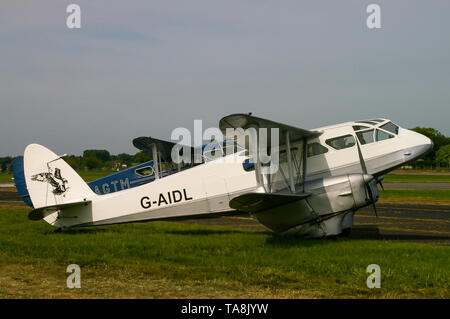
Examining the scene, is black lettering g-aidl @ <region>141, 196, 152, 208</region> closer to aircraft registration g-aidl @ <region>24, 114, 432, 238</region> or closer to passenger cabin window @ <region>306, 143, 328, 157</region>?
aircraft registration g-aidl @ <region>24, 114, 432, 238</region>

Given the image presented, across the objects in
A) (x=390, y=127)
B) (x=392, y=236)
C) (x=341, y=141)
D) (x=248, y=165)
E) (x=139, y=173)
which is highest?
(x=390, y=127)

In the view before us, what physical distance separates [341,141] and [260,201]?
10.3 ft

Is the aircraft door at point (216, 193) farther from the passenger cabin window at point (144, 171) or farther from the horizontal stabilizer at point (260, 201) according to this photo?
the passenger cabin window at point (144, 171)

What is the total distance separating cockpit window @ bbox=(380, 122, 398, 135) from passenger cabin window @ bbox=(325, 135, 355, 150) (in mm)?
986

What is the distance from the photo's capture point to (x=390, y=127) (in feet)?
41.7

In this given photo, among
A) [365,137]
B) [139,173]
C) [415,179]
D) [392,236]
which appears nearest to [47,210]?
[139,173]

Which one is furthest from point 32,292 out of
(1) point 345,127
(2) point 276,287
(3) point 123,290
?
(1) point 345,127

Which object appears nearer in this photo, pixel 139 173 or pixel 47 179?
pixel 47 179

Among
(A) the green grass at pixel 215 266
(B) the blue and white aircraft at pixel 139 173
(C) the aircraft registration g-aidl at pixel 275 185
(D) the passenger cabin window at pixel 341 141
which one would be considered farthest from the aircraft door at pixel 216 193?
(B) the blue and white aircraft at pixel 139 173

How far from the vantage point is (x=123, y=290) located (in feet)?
24.8

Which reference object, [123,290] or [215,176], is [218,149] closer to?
[215,176]

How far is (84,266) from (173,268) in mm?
1967

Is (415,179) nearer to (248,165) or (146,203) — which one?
(248,165)

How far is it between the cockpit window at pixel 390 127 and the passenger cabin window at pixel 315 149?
178 centimetres
